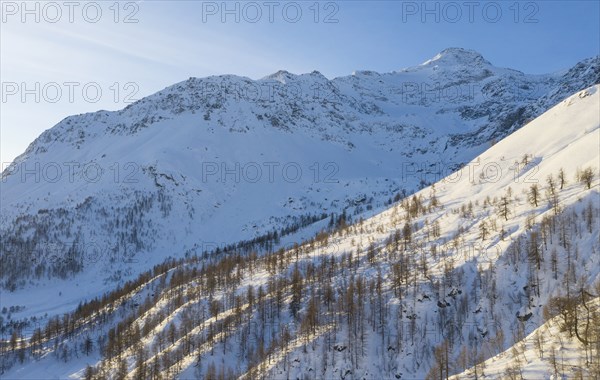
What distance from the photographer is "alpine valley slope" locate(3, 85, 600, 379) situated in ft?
182

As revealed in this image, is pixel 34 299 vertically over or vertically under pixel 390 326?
under

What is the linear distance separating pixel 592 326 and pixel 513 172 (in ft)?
200

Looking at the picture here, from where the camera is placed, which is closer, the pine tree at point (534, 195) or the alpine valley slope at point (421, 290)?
the alpine valley slope at point (421, 290)

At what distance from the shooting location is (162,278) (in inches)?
5576

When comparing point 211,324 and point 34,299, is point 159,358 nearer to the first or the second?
point 211,324

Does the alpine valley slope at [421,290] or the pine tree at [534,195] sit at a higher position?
the pine tree at [534,195]

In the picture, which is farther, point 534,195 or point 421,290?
point 534,195

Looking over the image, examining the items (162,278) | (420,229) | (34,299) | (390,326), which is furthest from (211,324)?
(34,299)

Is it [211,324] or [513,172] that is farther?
[513,172]

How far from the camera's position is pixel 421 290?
6638 cm

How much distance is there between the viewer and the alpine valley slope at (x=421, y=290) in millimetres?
55625

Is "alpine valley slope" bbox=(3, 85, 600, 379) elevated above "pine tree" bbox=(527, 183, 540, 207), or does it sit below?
below

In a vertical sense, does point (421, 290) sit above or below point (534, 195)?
below

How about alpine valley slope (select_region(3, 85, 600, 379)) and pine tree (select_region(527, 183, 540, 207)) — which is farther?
pine tree (select_region(527, 183, 540, 207))
